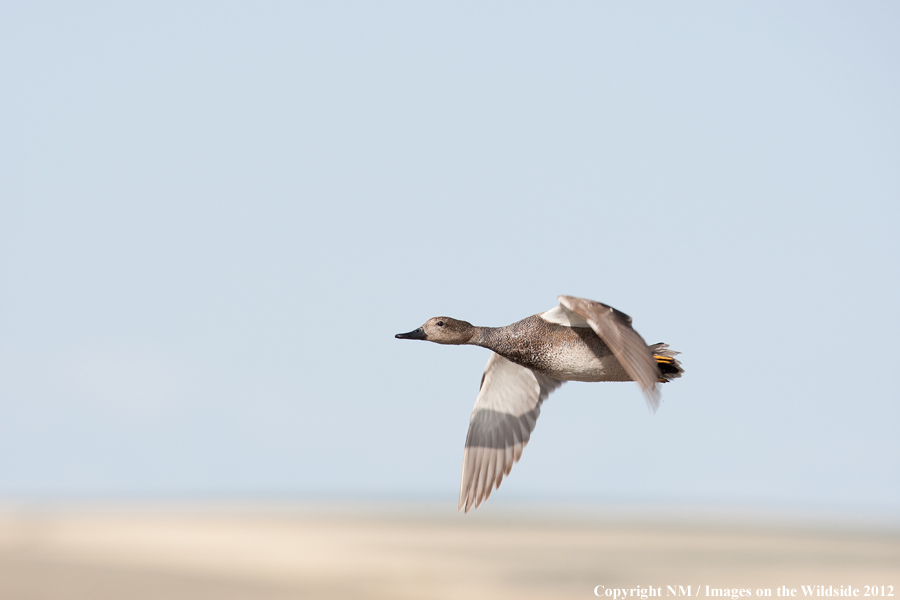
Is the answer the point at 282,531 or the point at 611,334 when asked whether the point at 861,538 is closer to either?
the point at 282,531

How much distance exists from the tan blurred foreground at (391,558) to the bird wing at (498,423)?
9243 mm

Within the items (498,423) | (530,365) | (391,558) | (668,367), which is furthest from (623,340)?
(391,558)

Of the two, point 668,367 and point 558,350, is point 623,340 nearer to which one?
point 558,350

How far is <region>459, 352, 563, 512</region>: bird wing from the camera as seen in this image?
12.0m

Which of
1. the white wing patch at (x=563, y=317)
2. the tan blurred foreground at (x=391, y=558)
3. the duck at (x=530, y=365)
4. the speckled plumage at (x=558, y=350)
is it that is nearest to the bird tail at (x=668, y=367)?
the duck at (x=530, y=365)

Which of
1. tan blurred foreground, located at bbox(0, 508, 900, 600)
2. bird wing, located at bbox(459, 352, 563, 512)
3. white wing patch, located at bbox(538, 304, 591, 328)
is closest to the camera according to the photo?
white wing patch, located at bbox(538, 304, 591, 328)

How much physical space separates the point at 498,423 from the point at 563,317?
7.68 feet

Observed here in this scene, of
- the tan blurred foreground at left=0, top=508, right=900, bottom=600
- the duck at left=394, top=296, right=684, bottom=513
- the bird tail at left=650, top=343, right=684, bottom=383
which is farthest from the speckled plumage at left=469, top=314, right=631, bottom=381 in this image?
the tan blurred foreground at left=0, top=508, right=900, bottom=600

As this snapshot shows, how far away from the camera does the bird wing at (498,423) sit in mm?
11992

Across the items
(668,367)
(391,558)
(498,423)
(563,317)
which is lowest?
(391,558)

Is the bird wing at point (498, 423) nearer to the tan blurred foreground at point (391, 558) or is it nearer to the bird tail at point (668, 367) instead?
the bird tail at point (668, 367)

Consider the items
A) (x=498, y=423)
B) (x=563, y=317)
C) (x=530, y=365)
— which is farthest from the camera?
(x=498, y=423)

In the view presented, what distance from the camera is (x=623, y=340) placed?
881 centimetres

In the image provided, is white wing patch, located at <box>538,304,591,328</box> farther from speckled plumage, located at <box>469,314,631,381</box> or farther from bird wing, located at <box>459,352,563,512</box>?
bird wing, located at <box>459,352,563,512</box>
